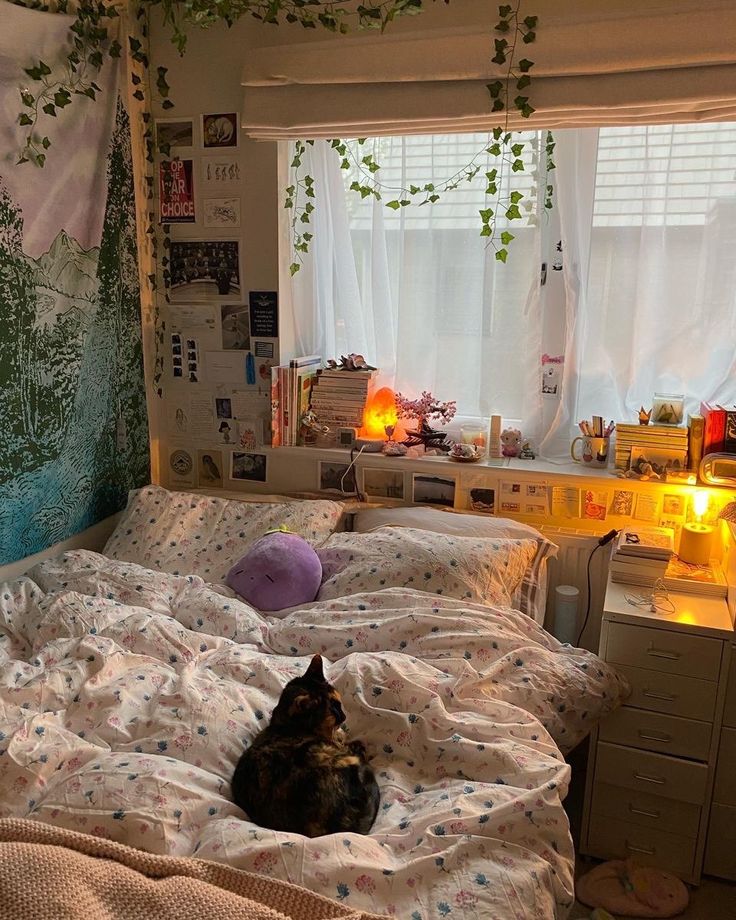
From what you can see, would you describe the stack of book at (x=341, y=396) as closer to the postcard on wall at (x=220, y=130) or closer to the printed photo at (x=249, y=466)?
the printed photo at (x=249, y=466)

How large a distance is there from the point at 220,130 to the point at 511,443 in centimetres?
144

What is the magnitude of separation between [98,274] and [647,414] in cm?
181

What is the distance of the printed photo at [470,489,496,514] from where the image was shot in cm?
251

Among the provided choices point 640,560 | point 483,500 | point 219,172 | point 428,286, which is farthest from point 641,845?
point 219,172

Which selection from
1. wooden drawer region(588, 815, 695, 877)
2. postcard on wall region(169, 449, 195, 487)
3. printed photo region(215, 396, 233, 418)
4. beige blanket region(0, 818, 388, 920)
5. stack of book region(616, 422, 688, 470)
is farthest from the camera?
postcard on wall region(169, 449, 195, 487)

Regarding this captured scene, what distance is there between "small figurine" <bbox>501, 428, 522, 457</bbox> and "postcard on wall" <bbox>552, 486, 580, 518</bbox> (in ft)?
0.72

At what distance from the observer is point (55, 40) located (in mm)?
2244

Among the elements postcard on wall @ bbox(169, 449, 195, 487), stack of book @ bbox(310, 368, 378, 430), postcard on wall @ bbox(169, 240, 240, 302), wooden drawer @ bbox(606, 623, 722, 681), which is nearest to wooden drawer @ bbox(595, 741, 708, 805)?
wooden drawer @ bbox(606, 623, 722, 681)

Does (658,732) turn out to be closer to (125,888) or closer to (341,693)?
(341,693)

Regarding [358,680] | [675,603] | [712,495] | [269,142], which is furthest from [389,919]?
[269,142]

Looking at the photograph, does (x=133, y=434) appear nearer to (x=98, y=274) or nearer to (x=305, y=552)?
(x=98, y=274)

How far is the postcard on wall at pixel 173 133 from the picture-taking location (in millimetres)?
2635

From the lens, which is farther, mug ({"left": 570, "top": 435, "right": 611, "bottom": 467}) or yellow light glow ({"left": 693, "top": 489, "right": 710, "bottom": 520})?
mug ({"left": 570, "top": 435, "right": 611, "bottom": 467})

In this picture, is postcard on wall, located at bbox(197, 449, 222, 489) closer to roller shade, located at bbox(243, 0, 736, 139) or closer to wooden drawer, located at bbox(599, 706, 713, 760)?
roller shade, located at bbox(243, 0, 736, 139)
